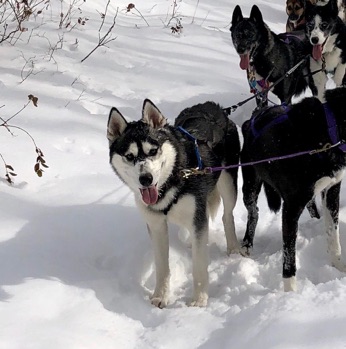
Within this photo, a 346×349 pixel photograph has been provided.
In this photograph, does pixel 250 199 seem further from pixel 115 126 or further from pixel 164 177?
pixel 115 126

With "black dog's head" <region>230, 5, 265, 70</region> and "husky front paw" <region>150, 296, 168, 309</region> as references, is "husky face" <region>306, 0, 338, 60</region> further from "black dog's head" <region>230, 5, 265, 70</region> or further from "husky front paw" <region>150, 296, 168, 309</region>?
"husky front paw" <region>150, 296, 168, 309</region>

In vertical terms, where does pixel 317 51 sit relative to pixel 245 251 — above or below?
above

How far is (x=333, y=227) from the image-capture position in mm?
3008

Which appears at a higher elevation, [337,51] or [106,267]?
[337,51]

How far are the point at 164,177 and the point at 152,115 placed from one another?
0.32 meters

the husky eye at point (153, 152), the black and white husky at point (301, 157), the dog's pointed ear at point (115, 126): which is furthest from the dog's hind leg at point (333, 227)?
the dog's pointed ear at point (115, 126)

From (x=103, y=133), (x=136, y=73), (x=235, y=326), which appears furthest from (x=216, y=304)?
(x=136, y=73)

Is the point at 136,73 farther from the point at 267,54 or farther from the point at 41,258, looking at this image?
the point at 41,258

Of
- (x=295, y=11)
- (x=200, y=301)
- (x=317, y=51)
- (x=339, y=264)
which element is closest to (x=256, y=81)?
(x=317, y=51)

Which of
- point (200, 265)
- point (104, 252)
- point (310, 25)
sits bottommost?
point (104, 252)

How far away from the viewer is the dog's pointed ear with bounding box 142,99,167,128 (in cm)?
268

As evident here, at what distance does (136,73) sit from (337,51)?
231cm

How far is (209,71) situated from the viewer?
6.55 metres

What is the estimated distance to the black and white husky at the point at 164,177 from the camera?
2.58 m
